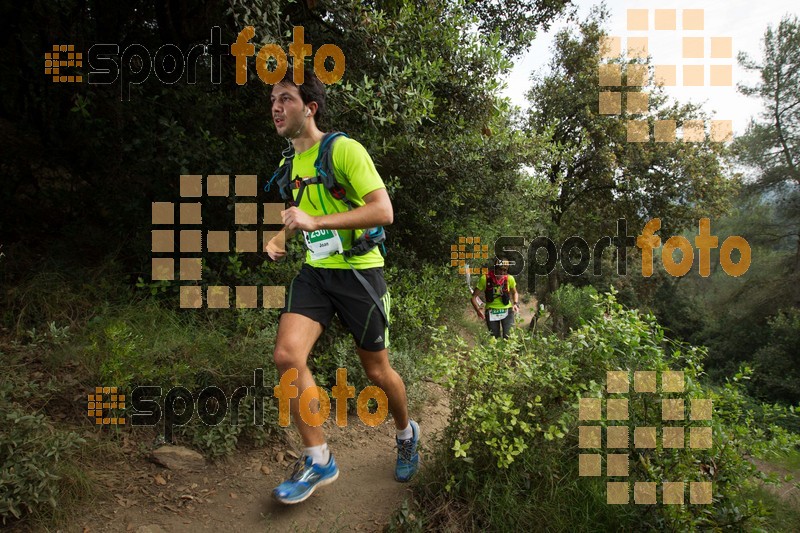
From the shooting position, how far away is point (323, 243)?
2.84m

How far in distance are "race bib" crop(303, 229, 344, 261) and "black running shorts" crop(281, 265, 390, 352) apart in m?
0.10

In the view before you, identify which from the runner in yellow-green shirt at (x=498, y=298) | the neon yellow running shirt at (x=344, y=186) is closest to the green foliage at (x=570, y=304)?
the runner in yellow-green shirt at (x=498, y=298)

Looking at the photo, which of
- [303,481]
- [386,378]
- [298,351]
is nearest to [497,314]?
[386,378]

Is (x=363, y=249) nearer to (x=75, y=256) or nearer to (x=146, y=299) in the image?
(x=146, y=299)

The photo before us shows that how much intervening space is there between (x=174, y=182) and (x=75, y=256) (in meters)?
1.33

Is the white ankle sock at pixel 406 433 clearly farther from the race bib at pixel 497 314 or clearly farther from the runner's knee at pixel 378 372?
the race bib at pixel 497 314

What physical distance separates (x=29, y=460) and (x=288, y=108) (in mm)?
2473

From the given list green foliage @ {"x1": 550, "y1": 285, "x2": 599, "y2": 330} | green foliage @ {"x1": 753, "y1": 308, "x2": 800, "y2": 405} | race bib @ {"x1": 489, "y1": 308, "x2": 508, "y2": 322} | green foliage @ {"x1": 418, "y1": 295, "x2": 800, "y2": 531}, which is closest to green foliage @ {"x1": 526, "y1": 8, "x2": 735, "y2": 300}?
green foliage @ {"x1": 550, "y1": 285, "x2": 599, "y2": 330}

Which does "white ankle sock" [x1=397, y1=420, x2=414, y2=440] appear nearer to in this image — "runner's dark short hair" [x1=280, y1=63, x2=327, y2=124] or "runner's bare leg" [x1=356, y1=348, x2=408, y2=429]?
"runner's bare leg" [x1=356, y1=348, x2=408, y2=429]

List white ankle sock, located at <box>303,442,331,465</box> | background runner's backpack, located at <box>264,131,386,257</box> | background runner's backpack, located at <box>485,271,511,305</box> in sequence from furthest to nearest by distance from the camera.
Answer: background runner's backpack, located at <box>485,271,511,305</box> → white ankle sock, located at <box>303,442,331,465</box> → background runner's backpack, located at <box>264,131,386,257</box>

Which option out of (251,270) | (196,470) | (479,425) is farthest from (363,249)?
(251,270)

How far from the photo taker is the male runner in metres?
2.71

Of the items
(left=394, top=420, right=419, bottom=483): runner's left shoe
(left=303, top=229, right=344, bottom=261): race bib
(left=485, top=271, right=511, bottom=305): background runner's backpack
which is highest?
(left=303, top=229, right=344, bottom=261): race bib

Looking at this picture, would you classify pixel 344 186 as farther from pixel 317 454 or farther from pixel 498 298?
pixel 498 298
